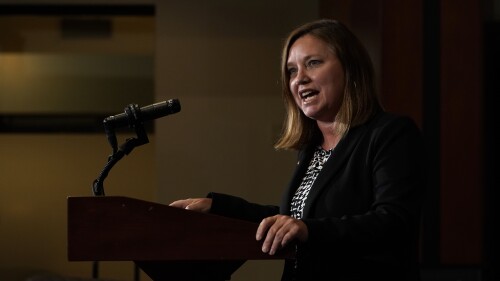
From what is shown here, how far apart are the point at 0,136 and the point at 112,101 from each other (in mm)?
573

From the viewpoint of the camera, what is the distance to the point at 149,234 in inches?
45.4

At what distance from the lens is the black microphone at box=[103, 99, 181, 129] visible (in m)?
1.32

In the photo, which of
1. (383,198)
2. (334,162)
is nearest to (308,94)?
(334,162)

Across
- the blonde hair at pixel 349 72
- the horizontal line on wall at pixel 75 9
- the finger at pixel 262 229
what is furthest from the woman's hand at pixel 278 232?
the horizontal line on wall at pixel 75 9

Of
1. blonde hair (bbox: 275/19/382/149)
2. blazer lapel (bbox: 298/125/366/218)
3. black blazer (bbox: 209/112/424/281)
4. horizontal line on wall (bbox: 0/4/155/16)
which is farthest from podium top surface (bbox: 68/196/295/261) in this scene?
horizontal line on wall (bbox: 0/4/155/16)

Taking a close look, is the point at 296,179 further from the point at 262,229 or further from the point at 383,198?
the point at 262,229

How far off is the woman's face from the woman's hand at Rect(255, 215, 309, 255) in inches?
11.9

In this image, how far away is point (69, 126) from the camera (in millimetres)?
4516

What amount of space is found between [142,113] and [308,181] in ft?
1.01

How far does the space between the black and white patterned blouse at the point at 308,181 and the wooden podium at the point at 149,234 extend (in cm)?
26

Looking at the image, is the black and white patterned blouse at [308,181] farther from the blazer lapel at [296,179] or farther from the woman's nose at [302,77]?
the woman's nose at [302,77]

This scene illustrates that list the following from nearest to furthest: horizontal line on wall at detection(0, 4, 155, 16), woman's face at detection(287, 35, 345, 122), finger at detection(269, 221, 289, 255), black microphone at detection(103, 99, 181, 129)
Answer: finger at detection(269, 221, 289, 255)
black microphone at detection(103, 99, 181, 129)
woman's face at detection(287, 35, 345, 122)
horizontal line on wall at detection(0, 4, 155, 16)

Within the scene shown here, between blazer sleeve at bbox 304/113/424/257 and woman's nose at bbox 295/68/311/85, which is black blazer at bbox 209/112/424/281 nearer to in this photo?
blazer sleeve at bbox 304/113/424/257

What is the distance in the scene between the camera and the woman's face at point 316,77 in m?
1.42
